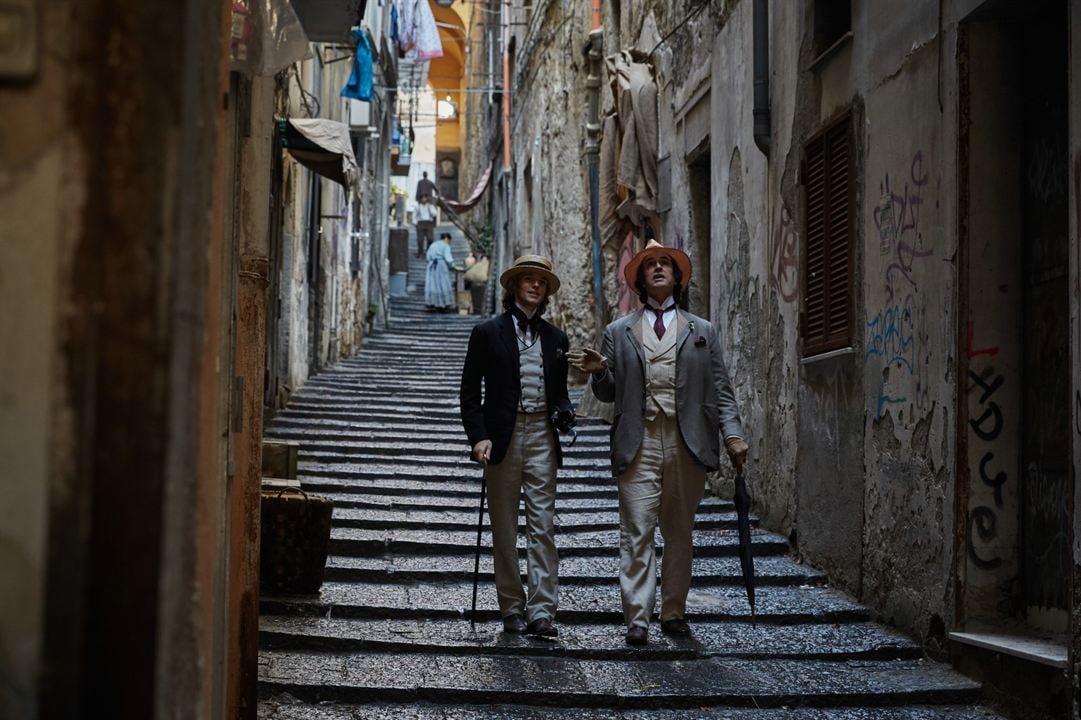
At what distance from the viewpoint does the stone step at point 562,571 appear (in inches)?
319

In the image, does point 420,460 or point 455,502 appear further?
point 420,460

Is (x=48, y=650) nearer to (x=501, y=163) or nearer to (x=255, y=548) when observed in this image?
(x=255, y=548)

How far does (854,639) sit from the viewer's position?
6918 mm

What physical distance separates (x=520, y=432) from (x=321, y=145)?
231 inches

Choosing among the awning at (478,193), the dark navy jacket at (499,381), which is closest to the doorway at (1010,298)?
the dark navy jacket at (499,381)

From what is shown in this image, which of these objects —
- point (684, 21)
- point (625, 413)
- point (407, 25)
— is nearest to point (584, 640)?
point (625, 413)

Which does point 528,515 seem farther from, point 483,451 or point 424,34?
point 424,34

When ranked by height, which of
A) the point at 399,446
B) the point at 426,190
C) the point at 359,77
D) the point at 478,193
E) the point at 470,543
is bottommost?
the point at 470,543

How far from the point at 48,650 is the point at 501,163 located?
3107cm

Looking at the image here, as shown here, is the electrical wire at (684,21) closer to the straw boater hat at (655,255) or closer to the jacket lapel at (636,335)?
the straw boater hat at (655,255)

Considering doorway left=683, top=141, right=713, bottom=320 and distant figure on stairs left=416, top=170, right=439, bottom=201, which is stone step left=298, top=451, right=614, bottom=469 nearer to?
doorway left=683, top=141, right=713, bottom=320

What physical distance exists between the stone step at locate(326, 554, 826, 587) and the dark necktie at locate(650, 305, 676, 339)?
1.75 m

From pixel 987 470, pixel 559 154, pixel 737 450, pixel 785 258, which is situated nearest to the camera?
pixel 987 470

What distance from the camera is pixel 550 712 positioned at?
5668 millimetres
